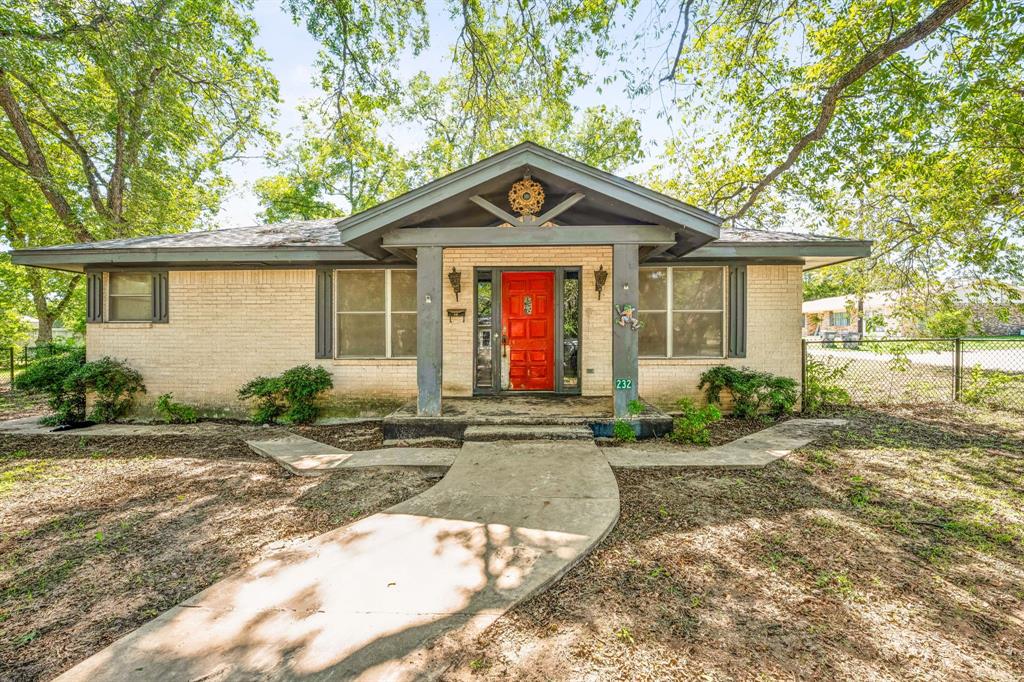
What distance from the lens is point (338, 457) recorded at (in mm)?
5219

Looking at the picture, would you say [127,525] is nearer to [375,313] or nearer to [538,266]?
[375,313]

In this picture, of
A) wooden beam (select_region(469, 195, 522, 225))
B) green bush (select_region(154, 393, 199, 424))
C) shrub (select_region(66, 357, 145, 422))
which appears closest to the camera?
wooden beam (select_region(469, 195, 522, 225))

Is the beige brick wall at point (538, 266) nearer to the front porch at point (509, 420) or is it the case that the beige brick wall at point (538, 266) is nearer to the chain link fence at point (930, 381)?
the front porch at point (509, 420)

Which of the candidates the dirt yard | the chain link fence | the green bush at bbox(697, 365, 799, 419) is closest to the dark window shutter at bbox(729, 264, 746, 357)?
the green bush at bbox(697, 365, 799, 419)

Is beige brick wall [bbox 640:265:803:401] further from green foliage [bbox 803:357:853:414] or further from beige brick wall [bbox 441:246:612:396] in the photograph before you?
beige brick wall [bbox 441:246:612:396]

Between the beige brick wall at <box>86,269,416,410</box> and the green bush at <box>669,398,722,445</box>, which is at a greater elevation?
the beige brick wall at <box>86,269,416,410</box>

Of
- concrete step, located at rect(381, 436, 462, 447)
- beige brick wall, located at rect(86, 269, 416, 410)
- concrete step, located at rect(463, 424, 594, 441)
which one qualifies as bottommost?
concrete step, located at rect(381, 436, 462, 447)

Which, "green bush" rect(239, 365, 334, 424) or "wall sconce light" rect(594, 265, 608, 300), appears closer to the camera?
"green bush" rect(239, 365, 334, 424)

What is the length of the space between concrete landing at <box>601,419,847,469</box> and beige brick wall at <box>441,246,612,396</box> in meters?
2.38

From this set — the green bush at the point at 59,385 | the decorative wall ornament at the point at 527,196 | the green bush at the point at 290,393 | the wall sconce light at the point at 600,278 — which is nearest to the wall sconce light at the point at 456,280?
the decorative wall ornament at the point at 527,196

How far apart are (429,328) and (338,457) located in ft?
6.40

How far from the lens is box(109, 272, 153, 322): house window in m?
7.70

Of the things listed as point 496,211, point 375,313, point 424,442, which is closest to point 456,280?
point 375,313

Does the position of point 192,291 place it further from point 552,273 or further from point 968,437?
point 968,437
